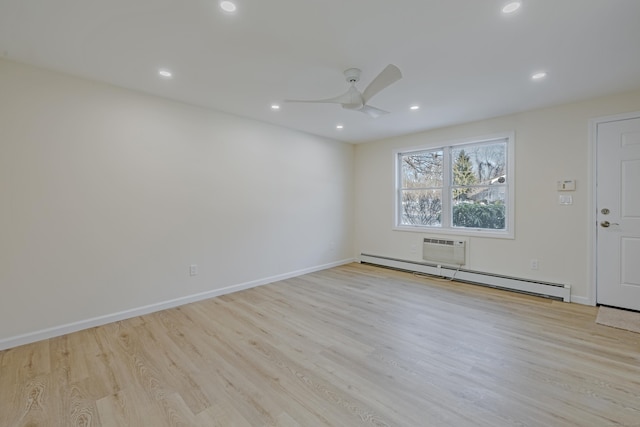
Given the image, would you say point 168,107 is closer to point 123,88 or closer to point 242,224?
point 123,88

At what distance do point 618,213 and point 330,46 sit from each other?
3863mm

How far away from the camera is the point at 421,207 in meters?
5.34

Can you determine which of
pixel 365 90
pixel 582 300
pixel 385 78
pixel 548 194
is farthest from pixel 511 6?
pixel 582 300

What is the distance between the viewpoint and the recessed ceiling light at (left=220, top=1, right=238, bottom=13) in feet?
6.17

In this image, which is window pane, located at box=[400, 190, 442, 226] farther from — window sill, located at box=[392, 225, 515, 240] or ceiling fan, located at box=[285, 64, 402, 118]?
ceiling fan, located at box=[285, 64, 402, 118]

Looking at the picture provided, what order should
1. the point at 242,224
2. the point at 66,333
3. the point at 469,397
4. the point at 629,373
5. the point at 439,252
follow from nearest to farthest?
1. the point at 469,397
2. the point at 629,373
3. the point at 66,333
4. the point at 242,224
5. the point at 439,252

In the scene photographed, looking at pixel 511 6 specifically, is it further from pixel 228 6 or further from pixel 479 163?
pixel 479 163

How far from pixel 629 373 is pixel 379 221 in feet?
12.9

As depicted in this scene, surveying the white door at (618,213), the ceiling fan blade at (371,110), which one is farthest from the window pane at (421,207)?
the ceiling fan blade at (371,110)

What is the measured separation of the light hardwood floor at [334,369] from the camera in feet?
5.80

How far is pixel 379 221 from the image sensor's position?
18.9ft

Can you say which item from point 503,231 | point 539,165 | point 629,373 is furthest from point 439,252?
point 629,373

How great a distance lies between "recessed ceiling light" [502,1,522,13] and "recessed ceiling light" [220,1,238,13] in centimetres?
178

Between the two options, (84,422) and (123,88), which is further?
(123,88)
